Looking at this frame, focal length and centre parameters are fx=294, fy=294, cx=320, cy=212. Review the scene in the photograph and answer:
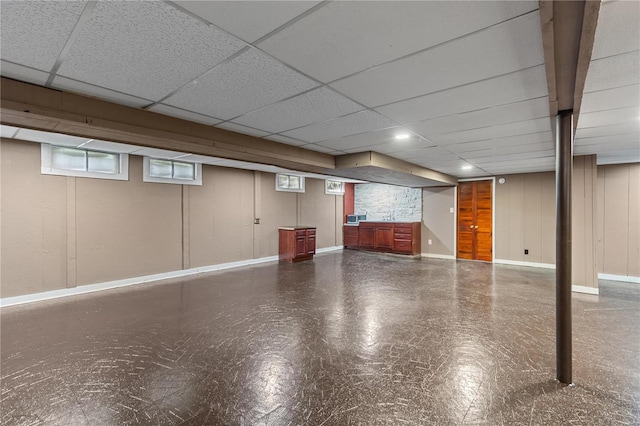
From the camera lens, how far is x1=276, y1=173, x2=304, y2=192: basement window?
298 inches

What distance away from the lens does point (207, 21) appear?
144 cm

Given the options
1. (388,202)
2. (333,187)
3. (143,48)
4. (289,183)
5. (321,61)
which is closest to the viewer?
(143,48)

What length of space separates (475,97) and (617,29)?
93 cm

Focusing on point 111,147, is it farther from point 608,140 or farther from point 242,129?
point 608,140

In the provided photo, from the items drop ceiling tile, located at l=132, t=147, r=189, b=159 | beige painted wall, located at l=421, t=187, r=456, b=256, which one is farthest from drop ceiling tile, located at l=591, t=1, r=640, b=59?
beige painted wall, located at l=421, t=187, r=456, b=256

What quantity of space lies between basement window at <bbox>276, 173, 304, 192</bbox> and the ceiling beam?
617 centimetres

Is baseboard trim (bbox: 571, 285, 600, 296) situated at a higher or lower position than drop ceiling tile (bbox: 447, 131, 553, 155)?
lower

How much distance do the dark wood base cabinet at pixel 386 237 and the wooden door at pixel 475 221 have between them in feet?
3.73

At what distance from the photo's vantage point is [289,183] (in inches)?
309

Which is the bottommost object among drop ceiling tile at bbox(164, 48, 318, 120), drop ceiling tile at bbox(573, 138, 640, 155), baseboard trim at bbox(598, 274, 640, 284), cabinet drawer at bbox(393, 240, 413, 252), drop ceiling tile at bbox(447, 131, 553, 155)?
baseboard trim at bbox(598, 274, 640, 284)

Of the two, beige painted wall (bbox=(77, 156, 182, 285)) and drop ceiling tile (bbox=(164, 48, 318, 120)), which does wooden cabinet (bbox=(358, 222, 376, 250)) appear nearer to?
beige painted wall (bbox=(77, 156, 182, 285))

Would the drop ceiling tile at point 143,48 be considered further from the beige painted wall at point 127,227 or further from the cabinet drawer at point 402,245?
the cabinet drawer at point 402,245

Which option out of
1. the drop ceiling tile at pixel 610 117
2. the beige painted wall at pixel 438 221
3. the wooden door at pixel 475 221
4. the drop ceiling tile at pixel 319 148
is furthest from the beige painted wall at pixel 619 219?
the drop ceiling tile at pixel 319 148

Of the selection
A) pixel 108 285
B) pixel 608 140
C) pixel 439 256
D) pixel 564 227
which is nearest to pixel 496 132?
pixel 564 227
